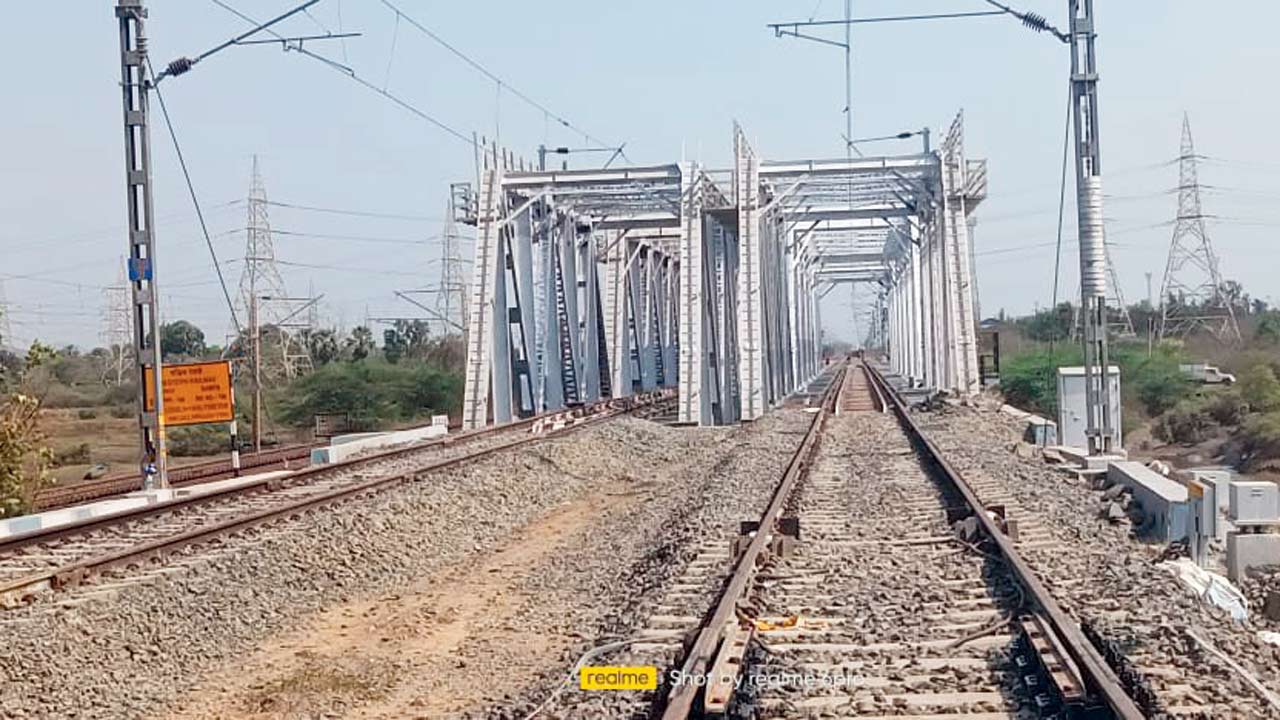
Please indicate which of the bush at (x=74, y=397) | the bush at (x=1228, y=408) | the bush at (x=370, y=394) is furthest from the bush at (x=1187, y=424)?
the bush at (x=74, y=397)

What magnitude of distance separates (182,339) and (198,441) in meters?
40.3

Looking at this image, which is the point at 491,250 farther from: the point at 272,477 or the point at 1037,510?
the point at 1037,510

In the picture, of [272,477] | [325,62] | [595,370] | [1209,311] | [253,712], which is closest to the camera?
[253,712]

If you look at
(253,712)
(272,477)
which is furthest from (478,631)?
(272,477)

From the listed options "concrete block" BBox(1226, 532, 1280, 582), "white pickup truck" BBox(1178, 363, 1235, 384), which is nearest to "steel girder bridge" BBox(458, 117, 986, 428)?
"white pickup truck" BBox(1178, 363, 1235, 384)

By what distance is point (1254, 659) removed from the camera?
6.21 metres

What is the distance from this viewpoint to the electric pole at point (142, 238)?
1652 cm

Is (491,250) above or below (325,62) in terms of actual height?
below

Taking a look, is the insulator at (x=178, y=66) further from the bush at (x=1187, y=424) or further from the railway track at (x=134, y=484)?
the bush at (x=1187, y=424)

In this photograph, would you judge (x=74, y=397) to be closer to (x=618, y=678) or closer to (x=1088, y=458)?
(x=1088, y=458)

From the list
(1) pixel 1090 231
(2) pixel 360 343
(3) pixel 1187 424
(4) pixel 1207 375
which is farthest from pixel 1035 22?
(2) pixel 360 343

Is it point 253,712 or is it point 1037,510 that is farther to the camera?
point 1037,510

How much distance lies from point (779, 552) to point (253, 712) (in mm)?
4164

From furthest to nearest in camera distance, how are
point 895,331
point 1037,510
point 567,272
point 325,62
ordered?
point 895,331
point 567,272
point 325,62
point 1037,510
